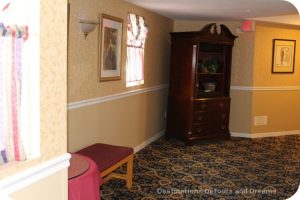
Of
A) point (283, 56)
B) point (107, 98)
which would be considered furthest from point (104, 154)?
point (283, 56)

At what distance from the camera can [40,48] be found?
132cm

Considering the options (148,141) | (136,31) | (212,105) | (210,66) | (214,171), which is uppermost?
(136,31)

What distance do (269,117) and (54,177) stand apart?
5532 millimetres

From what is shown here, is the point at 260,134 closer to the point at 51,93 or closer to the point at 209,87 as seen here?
the point at 209,87

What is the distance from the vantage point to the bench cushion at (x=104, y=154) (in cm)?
324

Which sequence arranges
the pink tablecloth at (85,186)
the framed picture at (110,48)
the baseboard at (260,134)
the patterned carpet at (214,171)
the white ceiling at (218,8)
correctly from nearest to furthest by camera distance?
the pink tablecloth at (85,186) → the patterned carpet at (214,171) → the framed picture at (110,48) → the white ceiling at (218,8) → the baseboard at (260,134)

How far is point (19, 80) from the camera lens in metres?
1.20

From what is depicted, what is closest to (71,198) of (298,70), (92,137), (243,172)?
(92,137)

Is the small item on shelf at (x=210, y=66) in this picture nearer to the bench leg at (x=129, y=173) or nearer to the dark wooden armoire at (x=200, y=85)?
the dark wooden armoire at (x=200, y=85)

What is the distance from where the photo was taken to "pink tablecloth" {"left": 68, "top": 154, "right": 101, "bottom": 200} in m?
2.10

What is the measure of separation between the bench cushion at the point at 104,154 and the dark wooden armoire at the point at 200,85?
209 cm

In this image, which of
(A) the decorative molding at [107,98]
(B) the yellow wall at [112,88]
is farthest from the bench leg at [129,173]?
(A) the decorative molding at [107,98]

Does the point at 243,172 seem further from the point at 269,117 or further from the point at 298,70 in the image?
the point at 298,70

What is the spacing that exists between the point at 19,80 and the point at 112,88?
2999 mm
